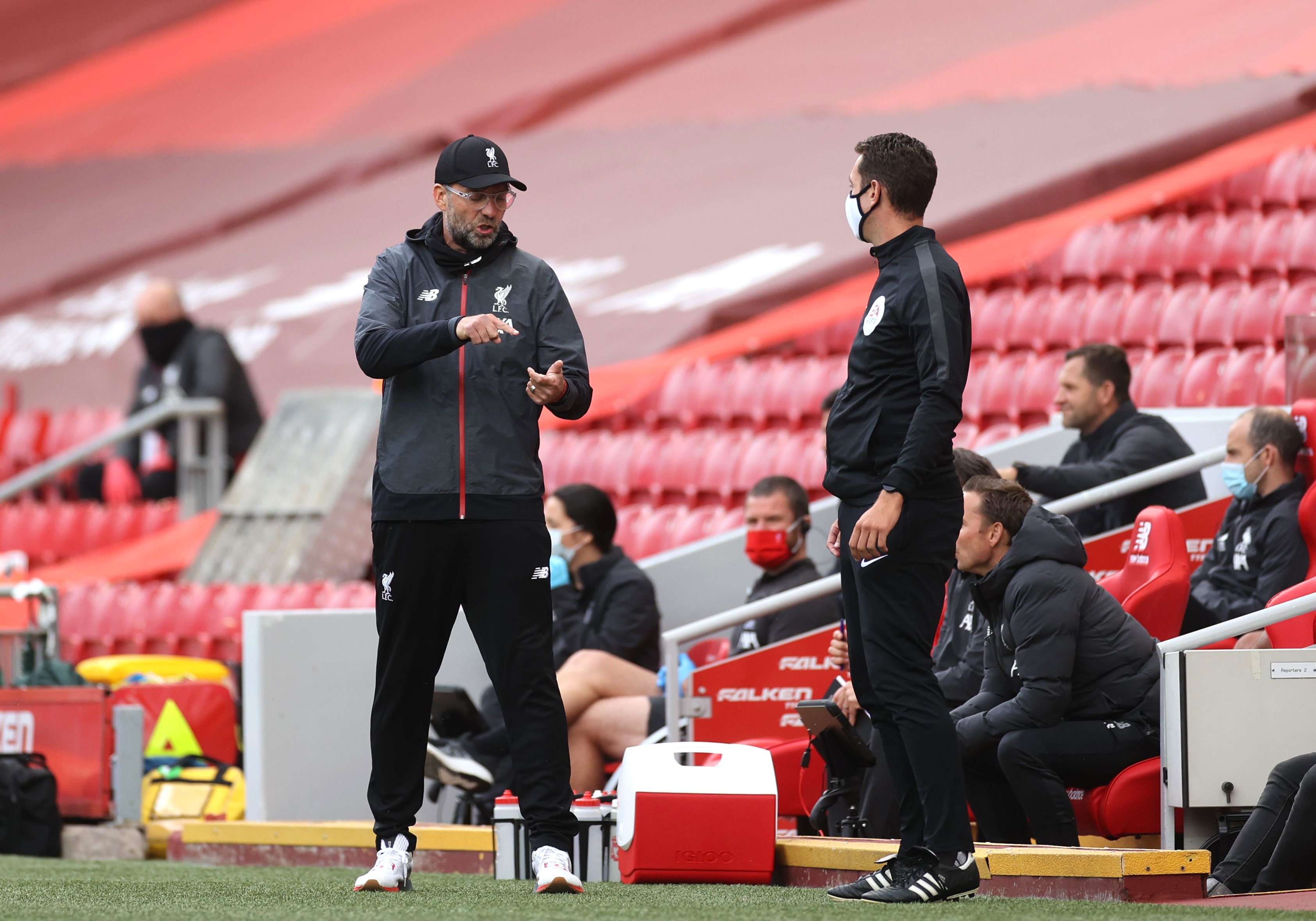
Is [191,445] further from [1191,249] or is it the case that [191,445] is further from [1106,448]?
[1106,448]

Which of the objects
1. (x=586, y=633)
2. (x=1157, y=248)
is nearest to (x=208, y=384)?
(x=586, y=633)

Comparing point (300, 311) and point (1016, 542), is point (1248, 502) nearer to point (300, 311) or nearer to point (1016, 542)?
point (1016, 542)

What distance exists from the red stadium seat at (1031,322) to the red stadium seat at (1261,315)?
1.00 m

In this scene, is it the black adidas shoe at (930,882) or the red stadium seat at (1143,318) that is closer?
the black adidas shoe at (930,882)

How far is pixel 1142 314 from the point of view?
871 centimetres

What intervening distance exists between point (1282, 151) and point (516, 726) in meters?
7.05

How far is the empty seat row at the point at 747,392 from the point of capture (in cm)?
942

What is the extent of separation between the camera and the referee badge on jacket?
3598mm

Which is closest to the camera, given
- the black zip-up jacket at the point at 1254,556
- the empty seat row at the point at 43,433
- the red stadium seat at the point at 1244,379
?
the black zip-up jacket at the point at 1254,556

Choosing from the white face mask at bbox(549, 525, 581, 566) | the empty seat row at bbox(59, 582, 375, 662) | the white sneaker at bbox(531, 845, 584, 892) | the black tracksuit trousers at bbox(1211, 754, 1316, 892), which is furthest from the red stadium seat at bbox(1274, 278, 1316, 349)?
the white sneaker at bbox(531, 845, 584, 892)

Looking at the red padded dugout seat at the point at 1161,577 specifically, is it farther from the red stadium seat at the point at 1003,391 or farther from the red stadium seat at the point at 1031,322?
the red stadium seat at the point at 1031,322

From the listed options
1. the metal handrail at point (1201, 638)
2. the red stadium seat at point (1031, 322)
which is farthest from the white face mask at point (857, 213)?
the red stadium seat at point (1031, 322)

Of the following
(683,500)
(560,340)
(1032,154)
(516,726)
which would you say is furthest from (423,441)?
(1032,154)

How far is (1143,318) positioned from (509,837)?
5276mm
